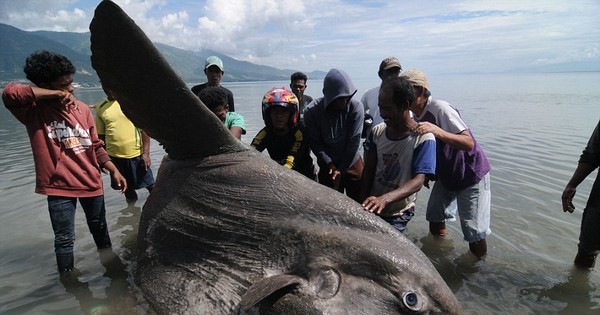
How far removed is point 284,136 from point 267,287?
255 centimetres

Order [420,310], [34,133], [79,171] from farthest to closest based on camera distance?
[79,171], [34,133], [420,310]

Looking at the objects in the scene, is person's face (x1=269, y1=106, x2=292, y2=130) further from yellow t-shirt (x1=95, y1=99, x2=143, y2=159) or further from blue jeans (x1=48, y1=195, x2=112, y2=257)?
yellow t-shirt (x1=95, y1=99, x2=143, y2=159)

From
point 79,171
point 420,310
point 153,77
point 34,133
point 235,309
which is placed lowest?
point 235,309

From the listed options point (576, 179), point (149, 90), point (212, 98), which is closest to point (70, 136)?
point (212, 98)

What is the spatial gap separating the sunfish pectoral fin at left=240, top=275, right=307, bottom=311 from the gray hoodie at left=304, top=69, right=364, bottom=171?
245 cm

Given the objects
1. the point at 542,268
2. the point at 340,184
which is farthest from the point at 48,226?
the point at 542,268

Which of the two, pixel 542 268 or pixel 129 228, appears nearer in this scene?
pixel 542 268

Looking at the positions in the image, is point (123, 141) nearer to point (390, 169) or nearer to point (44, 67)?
point (44, 67)

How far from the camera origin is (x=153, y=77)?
2480mm

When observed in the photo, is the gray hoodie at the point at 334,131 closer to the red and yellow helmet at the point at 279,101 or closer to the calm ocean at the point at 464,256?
the red and yellow helmet at the point at 279,101

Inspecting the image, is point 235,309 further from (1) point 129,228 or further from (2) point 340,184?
(1) point 129,228

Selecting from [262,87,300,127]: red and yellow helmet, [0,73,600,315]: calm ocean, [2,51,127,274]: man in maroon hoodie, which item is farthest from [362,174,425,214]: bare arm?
[2,51,127,274]: man in maroon hoodie

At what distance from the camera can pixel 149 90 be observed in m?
2.56

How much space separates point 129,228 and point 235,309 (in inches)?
196
